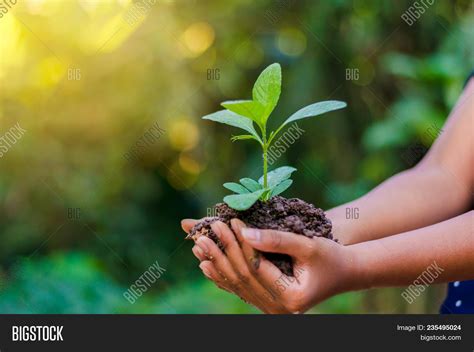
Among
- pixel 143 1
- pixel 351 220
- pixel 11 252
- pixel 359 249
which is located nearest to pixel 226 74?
pixel 143 1

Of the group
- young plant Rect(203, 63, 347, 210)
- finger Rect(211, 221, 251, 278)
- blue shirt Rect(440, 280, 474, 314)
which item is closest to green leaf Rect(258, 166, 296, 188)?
young plant Rect(203, 63, 347, 210)

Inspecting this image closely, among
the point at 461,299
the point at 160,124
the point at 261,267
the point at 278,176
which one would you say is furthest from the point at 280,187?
the point at 160,124

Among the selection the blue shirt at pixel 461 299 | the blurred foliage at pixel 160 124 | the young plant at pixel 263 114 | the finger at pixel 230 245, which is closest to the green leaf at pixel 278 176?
the young plant at pixel 263 114

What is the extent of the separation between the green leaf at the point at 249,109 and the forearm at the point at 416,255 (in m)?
0.23

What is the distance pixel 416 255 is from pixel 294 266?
0.19 meters

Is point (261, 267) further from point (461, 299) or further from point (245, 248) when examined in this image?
point (461, 299)

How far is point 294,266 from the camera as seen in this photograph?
854mm

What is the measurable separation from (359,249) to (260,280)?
0.48ft

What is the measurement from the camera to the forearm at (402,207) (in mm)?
1066

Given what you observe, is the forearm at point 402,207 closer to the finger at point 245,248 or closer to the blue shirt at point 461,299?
the blue shirt at point 461,299

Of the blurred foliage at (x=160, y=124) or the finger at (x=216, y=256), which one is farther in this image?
the blurred foliage at (x=160, y=124)

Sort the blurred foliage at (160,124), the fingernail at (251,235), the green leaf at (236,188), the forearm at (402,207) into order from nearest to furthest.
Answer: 1. the fingernail at (251,235)
2. the green leaf at (236,188)
3. the forearm at (402,207)
4. the blurred foliage at (160,124)

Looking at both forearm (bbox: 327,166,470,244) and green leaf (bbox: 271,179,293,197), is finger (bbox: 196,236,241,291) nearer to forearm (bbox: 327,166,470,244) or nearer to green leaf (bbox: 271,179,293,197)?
green leaf (bbox: 271,179,293,197)

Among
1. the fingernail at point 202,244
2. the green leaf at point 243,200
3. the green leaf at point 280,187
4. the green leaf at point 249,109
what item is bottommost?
the fingernail at point 202,244
